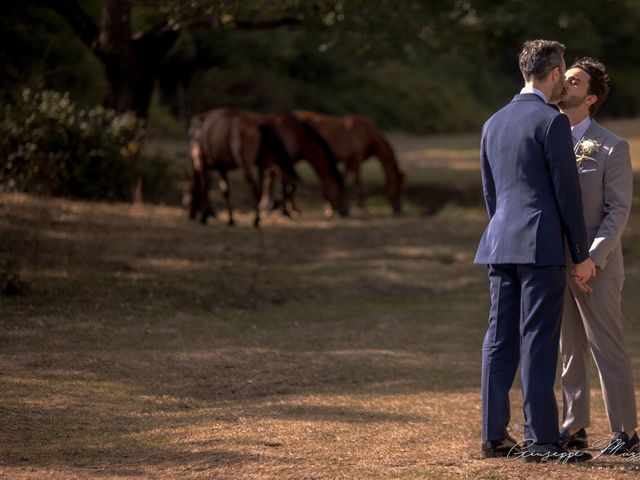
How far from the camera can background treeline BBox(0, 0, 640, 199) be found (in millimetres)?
12867

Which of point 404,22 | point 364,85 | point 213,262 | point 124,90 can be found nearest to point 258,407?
point 213,262

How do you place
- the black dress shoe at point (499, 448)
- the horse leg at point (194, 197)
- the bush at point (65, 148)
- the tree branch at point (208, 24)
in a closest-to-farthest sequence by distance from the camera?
the black dress shoe at point (499, 448)
the bush at point (65, 148)
the tree branch at point (208, 24)
the horse leg at point (194, 197)

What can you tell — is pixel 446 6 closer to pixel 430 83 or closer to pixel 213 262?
pixel 213 262

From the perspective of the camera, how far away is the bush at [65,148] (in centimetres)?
1103

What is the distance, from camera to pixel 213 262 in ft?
46.1

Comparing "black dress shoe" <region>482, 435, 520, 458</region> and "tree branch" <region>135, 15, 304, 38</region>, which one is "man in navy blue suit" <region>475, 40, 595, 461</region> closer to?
"black dress shoe" <region>482, 435, 520, 458</region>

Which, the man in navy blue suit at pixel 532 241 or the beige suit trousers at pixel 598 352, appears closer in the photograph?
the man in navy blue suit at pixel 532 241

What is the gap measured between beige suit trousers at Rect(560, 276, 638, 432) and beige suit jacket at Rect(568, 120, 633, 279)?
134 millimetres

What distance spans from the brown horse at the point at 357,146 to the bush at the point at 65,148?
212 inches

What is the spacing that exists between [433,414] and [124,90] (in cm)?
1181

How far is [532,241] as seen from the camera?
5.63 meters

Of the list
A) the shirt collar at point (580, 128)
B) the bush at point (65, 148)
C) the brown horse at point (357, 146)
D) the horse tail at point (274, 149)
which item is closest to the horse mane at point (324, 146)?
the brown horse at point (357, 146)

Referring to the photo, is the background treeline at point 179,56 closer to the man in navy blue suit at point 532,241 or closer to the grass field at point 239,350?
the grass field at point 239,350

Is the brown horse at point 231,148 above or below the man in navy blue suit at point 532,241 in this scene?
above
